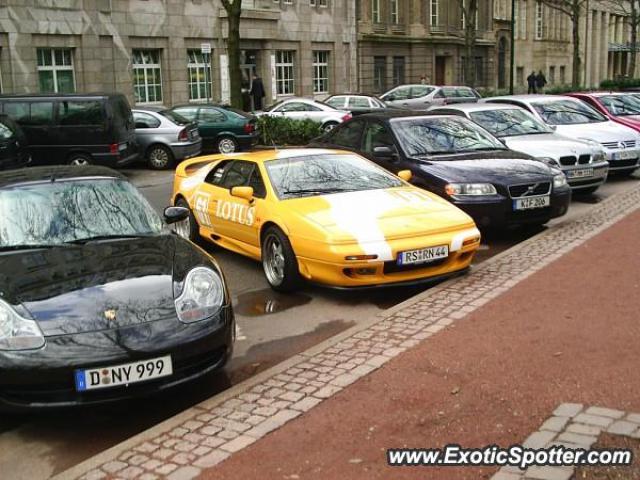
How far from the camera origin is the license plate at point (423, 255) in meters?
7.30

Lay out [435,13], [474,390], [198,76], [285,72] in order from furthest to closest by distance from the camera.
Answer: [435,13]
[285,72]
[198,76]
[474,390]

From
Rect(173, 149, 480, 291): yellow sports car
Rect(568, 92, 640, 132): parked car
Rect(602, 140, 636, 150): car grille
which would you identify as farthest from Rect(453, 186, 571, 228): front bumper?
Rect(568, 92, 640, 132): parked car

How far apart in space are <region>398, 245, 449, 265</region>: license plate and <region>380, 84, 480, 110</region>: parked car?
80.6 feet

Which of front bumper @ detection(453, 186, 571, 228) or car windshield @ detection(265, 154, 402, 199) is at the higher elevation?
car windshield @ detection(265, 154, 402, 199)

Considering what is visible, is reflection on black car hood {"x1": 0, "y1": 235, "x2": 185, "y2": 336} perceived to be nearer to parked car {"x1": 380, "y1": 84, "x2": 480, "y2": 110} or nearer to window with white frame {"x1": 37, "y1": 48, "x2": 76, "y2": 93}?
window with white frame {"x1": 37, "y1": 48, "x2": 76, "y2": 93}

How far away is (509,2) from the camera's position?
60812mm

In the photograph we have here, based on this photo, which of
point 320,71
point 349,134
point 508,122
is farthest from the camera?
point 320,71

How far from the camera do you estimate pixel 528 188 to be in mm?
9641

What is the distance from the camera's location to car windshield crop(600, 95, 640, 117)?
1802 cm

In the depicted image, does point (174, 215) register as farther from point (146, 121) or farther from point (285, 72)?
point (285, 72)

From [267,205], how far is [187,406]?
10.6 feet

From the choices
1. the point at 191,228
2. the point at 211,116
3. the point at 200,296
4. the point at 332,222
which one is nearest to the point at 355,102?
the point at 211,116

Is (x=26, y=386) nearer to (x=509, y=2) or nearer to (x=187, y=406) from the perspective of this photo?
(x=187, y=406)

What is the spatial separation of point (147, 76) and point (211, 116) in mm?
10380
